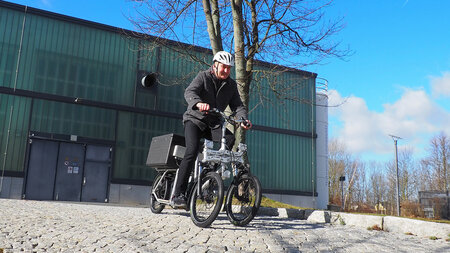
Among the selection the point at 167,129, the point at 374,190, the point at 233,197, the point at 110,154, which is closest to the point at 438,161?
the point at 374,190

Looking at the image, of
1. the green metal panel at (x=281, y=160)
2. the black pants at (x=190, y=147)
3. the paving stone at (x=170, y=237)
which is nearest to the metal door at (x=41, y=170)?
the green metal panel at (x=281, y=160)

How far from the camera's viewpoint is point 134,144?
17.9 metres

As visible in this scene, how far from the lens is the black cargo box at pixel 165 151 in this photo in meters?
5.83

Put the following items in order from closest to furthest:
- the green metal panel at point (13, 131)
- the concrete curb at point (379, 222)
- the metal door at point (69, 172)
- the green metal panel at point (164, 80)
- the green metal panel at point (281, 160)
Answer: the concrete curb at point (379, 222), the green metal panel at point (13, 131), the metal door at point (69, 172), the green metal panel at point (164, 80), the green metal panel at point (281, 160)

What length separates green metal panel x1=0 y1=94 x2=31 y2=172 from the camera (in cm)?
1562

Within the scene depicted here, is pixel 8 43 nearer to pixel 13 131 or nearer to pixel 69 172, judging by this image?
pixel 13 131

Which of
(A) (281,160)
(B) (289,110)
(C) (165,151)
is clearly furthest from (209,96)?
(B) (289,110)

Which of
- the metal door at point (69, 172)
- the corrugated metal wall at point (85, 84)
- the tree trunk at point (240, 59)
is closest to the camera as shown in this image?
the tree trunk at point (240, 59)

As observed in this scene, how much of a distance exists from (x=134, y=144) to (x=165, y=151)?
1248 cm

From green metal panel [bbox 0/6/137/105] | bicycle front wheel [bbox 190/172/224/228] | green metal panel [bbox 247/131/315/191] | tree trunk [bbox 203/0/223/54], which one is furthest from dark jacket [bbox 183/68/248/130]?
green metal panel [bbox 247/131/315/191]

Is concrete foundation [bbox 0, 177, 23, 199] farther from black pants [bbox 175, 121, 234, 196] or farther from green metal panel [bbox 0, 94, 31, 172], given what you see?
black pants [bbox 175, 121, 234, 196]

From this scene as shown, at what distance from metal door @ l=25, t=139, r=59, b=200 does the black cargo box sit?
12018 mm

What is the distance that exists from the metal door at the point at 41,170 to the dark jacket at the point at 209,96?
43.9ft

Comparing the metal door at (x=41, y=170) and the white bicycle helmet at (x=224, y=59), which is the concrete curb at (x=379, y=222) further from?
the metal door at (x=41, y=170)
